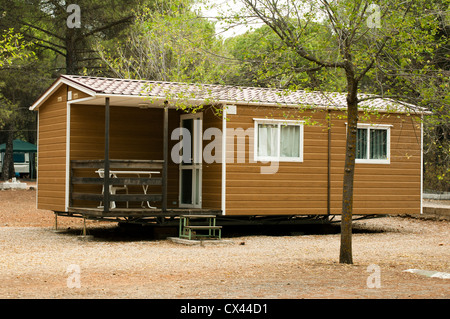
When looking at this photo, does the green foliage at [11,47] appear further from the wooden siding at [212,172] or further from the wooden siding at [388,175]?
the wooden siding at [388,175]

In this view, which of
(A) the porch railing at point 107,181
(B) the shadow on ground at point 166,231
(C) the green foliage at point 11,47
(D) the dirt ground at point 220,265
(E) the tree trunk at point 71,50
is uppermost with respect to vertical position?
(E) the tree trunk at point 71,50

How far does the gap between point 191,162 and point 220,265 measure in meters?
5.20

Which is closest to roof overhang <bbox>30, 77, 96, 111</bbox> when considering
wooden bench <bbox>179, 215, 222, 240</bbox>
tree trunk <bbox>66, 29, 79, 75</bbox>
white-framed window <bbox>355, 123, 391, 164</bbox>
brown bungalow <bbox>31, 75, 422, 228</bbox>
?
brown bungalow <bbox>31, 75, 422, 228</bbox>

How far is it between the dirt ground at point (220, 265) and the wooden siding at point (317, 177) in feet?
2.19

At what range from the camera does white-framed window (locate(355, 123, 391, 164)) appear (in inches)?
578

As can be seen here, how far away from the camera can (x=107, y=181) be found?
12.1 meters

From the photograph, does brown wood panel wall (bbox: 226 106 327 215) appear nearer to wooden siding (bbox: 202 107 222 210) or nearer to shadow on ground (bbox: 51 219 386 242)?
wooden siding (bbox: 202 107 222 210)

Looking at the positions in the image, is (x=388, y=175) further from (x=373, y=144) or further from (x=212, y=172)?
(x=212, y=172)

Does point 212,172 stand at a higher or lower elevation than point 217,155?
lower

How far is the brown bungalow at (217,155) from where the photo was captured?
12961 mm

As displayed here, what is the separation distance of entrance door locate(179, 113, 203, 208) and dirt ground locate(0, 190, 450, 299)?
1085 mm

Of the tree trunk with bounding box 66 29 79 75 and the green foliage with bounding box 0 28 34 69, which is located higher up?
the tree trunk with bounding box 66 29 79 75

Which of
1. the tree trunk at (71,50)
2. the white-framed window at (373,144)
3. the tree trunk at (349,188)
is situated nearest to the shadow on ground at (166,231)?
the white-framed window at (373,144)

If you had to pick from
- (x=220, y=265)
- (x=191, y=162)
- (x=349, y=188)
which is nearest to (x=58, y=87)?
(x=191, y=162)
